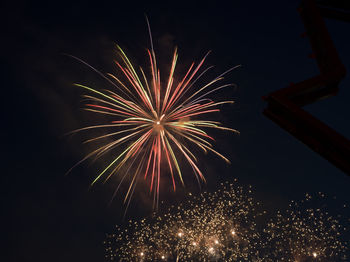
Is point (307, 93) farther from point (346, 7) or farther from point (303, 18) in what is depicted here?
point (346, 7)

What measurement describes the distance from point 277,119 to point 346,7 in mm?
1940


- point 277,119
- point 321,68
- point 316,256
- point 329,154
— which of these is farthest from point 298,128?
point 316,256

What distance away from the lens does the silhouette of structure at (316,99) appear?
181 centimetres

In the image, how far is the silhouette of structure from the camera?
181cm

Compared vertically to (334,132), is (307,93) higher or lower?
higher

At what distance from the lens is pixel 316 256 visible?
3856cm

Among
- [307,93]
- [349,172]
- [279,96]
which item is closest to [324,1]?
[307,93]

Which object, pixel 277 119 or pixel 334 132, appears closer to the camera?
pixel 334 132

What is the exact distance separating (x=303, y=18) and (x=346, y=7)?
2.27 feet

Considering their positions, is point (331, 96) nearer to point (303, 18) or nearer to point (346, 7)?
point (303, 18)

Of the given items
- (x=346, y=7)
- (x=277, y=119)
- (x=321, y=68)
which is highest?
(x=346, y=7)

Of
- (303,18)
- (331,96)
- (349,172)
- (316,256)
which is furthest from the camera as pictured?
(316,256)

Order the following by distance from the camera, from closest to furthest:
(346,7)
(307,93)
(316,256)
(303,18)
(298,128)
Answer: (298,128) → (307,93) → (303,18) → (346,7) → (316,256)

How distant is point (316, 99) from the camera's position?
2260mm
